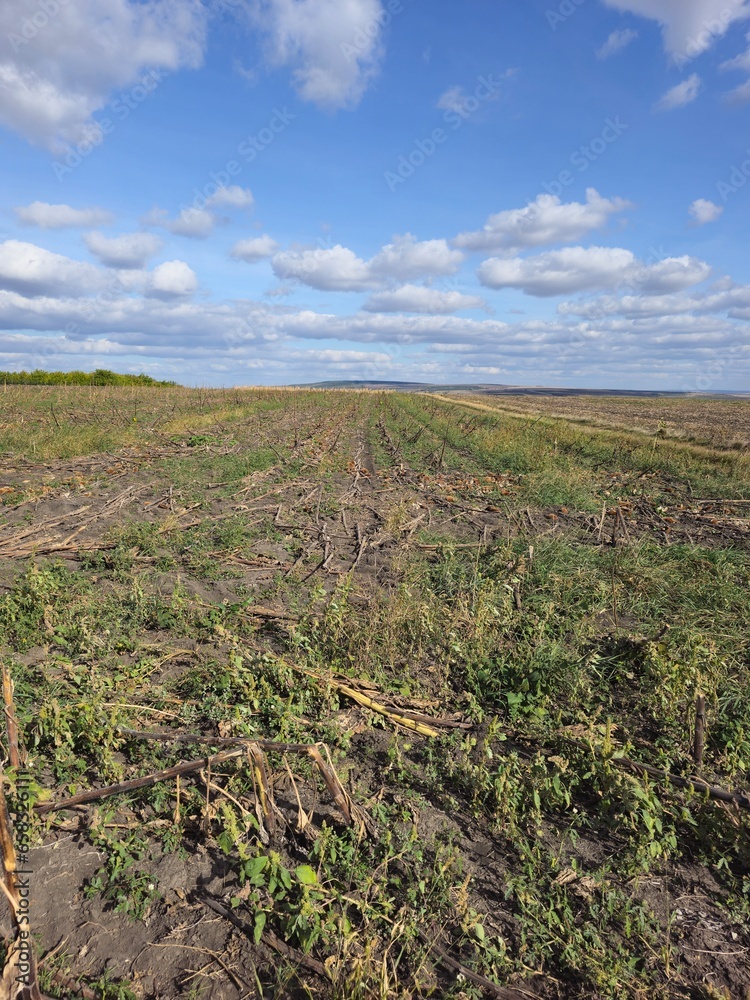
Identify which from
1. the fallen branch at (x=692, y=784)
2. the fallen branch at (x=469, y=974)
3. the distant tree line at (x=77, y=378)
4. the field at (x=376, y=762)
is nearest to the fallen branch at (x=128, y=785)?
the field at (x=376, y=762)

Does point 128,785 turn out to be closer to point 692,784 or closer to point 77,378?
point 692,784

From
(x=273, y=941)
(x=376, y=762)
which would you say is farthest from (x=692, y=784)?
(x=273, y=941)

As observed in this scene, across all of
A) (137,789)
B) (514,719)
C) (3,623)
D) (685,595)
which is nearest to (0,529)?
(3,623)

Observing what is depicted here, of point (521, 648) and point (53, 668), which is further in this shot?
point (521, 648)

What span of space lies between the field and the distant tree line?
51.4m

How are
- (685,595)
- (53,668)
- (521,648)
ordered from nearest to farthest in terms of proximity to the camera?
(53,668), (521,648), (685,595)

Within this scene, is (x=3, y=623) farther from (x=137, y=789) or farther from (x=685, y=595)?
(x=685, y=595)

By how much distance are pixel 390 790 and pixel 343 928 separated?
970mm

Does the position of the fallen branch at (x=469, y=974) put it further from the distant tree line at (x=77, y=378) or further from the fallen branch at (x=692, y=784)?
the distant tree line at (x=77, y=378)

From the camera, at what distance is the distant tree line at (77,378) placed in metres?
49.9

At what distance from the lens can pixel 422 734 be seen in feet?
11.5

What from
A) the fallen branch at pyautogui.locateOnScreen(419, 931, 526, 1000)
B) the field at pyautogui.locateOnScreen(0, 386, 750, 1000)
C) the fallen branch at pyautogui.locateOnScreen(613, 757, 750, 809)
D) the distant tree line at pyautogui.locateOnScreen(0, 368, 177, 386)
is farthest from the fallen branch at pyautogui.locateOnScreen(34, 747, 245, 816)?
the distant tree line at pyautogui.locateOnScreen(0, 368, 177, 386)

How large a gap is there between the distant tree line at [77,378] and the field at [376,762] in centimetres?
5144


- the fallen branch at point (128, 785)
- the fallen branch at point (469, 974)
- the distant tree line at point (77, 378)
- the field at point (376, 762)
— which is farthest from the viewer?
the distant tree line at point (77, 378)
